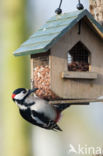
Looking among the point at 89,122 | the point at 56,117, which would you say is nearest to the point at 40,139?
the point at 89,122

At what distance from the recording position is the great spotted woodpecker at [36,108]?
468 cm

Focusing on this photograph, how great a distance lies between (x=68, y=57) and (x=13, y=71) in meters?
2.44

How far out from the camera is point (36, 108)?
4.71m

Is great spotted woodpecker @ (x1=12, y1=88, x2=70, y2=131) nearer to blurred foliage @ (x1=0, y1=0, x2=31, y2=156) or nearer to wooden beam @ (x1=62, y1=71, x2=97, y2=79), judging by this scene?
wooden beam @ (x1=62, y1=71, x2=97, y2=79)

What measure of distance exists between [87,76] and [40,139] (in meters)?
4.64

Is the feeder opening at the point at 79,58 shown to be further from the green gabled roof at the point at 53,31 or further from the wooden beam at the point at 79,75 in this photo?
the green gabled roof at the point at 53,31

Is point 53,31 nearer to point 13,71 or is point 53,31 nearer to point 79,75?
point 79,75

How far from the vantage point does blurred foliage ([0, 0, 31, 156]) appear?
7.09 meters

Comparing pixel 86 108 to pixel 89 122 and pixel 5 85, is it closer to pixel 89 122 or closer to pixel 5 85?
pixel 89 122

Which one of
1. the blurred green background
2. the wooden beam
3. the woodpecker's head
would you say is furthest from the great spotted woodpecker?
the blurred green background

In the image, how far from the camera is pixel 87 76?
4.65m

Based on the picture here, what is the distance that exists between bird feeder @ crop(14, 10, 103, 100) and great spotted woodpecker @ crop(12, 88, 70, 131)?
0.09 m

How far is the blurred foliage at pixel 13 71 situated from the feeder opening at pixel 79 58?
7.58ft

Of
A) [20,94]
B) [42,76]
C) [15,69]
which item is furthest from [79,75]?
[15,69]
